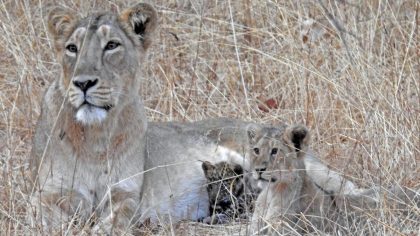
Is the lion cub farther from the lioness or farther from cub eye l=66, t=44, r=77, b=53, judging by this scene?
cub eye l=66, t=44, r=77, b=53

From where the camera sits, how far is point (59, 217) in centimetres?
609

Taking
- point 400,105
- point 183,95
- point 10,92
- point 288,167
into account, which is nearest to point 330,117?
point 400,105

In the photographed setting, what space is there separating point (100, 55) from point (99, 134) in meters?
0.41

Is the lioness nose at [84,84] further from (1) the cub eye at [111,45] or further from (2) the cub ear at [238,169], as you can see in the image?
(2) the cub ear at [238,169]

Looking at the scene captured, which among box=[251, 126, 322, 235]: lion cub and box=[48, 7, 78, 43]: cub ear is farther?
box=[48, 7, 78, 43]: cub ear

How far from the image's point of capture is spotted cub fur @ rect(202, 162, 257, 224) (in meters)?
6.31

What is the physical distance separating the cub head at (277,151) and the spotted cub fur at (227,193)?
0.31 meters

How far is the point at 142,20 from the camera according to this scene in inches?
260

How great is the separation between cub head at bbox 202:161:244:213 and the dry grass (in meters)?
0.59

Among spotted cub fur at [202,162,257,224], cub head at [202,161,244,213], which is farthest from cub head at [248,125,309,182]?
cub head at [202,161,244,213]

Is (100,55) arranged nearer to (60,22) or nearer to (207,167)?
(60,22)

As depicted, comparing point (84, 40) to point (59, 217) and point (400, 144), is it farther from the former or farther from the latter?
point (400, 144)

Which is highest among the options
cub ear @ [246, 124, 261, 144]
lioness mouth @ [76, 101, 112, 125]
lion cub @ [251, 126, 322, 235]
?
lioness mouth @ [76, 101, 112, 125]

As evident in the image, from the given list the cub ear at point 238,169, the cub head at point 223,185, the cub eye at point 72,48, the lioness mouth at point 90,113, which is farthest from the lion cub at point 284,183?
the cub eye at point 72,48
